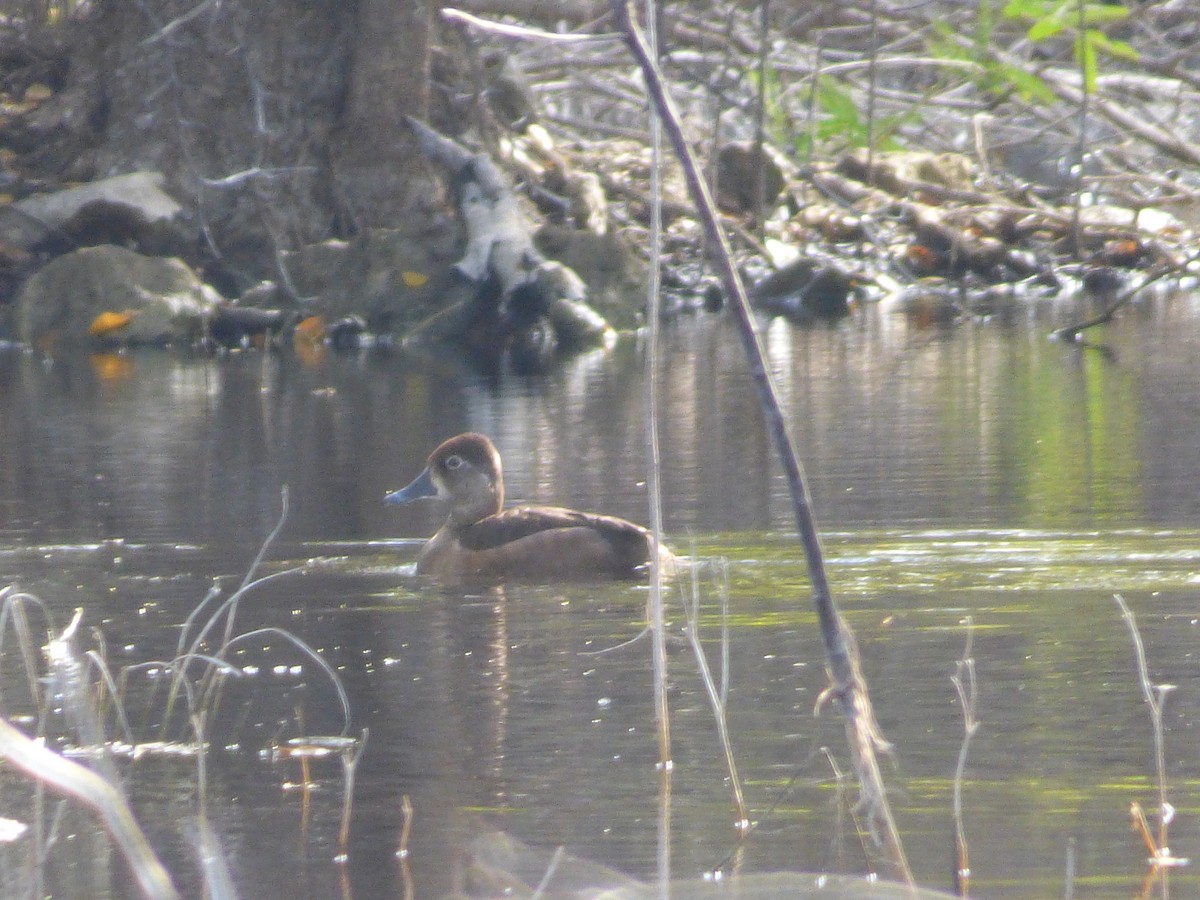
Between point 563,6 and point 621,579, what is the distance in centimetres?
1414

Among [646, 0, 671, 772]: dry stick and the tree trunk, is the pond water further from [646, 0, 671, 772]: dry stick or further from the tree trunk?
the tree trunk

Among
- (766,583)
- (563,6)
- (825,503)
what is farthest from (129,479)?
(563,6)

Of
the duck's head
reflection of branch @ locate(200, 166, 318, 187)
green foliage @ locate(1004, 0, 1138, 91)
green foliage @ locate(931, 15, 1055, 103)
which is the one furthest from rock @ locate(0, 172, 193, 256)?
the duck's head

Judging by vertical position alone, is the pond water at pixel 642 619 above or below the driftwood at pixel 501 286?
below

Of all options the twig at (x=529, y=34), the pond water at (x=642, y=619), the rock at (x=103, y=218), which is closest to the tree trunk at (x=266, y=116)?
the rock at (x=103, y=218)

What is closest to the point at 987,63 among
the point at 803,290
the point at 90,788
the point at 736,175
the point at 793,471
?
the point at 803,290

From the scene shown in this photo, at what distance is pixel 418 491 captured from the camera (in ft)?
29.8

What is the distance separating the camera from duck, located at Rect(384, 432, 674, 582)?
8.03 metres

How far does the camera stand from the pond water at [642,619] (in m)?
4.73

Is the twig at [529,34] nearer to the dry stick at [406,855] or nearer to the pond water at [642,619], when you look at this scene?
the pond water at [642,619]

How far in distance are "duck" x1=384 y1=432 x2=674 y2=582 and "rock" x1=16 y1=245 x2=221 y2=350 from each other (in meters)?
12.4

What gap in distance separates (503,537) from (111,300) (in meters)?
13.7

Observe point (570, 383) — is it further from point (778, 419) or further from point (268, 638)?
point (778, 419)

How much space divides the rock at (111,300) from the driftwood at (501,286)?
2.32 metres
